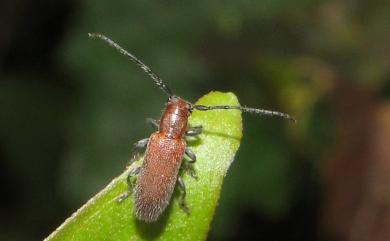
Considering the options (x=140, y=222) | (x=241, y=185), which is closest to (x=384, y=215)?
(x=241, y=185)

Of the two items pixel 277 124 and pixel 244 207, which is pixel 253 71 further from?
pixel 244 207

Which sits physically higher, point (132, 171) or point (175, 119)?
point (175, 119)

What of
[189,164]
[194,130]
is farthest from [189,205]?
[194,130]

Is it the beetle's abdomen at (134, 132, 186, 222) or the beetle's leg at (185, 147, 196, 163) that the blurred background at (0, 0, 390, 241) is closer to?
the beetle's abdomen at (134, 132, 186, 222)

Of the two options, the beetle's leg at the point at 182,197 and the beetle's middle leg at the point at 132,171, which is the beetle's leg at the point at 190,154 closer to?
the beetle's leg at the point at 182,197

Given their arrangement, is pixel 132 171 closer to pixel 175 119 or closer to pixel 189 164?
pixel 189 164

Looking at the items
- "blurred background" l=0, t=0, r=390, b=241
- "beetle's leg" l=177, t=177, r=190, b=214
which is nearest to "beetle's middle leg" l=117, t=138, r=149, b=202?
"beetle's leg" l=177, t=177, r=190, b=214

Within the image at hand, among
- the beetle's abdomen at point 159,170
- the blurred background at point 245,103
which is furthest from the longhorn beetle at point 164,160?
the blurred background at point 245,103
